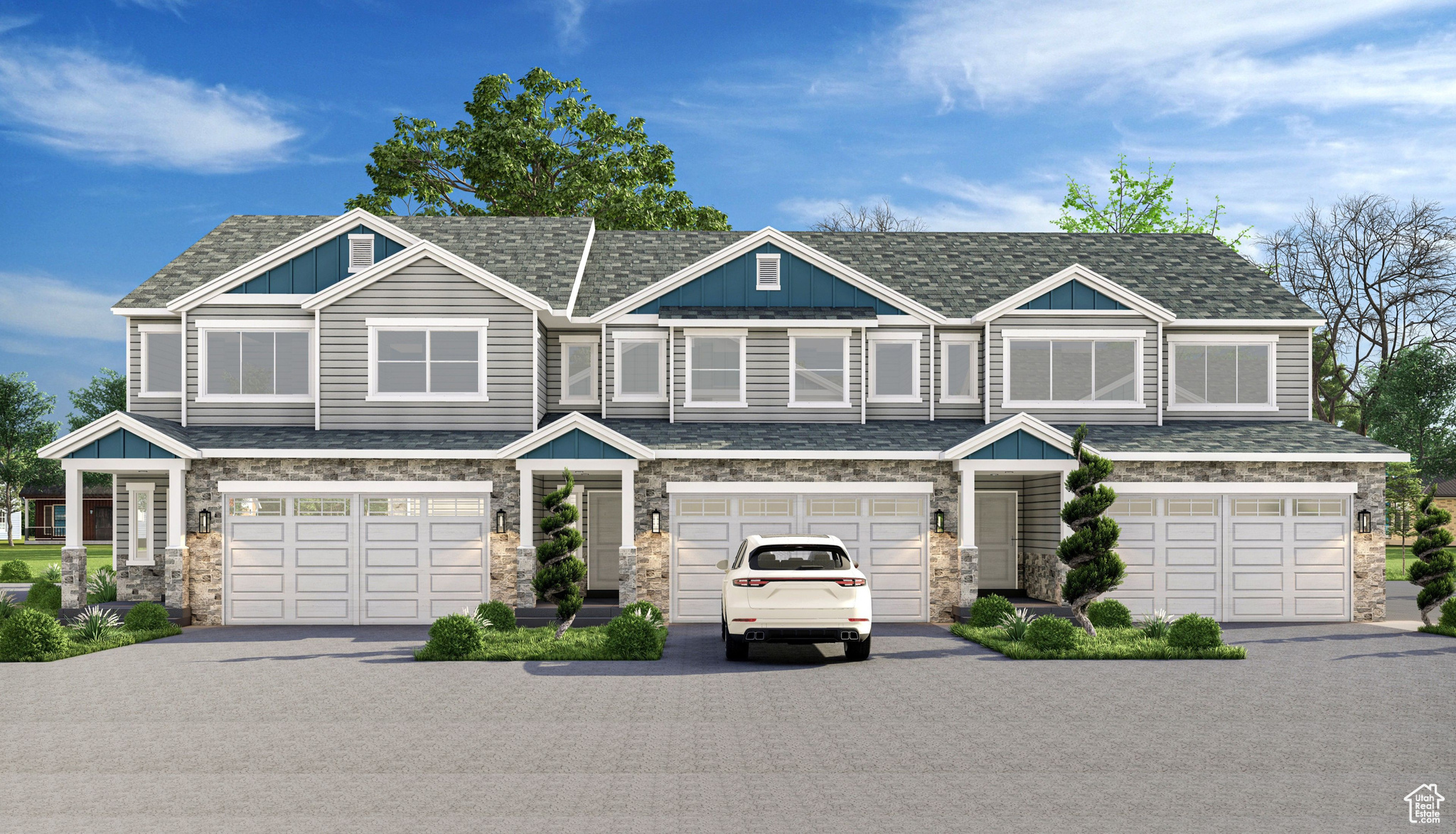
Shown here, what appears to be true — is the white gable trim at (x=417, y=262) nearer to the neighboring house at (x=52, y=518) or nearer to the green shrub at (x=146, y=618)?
the green shrub at (x=146, y=618)

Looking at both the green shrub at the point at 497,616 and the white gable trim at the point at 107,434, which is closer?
the green shrub at the point at 497,616

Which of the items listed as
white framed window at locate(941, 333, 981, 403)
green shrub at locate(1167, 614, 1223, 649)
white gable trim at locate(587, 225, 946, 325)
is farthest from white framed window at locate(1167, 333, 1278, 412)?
green shrub at locate(1167, 614, 1223, 649)

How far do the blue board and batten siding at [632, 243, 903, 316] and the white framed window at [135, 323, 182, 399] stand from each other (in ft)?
34.2

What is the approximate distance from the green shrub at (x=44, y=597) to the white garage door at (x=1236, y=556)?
2152 cm

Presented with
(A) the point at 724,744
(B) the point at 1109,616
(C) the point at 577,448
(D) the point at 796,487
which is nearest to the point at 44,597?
(C) the point at 577,448

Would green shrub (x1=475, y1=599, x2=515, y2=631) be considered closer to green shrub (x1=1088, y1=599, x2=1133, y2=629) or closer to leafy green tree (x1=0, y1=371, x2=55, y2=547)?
green shrub (x1=1088, y1=599, x2=1133, y2=629)

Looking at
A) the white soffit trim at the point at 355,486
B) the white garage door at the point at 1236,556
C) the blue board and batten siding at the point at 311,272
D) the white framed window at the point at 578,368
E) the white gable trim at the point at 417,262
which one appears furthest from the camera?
the white framed window at the point at 578,368

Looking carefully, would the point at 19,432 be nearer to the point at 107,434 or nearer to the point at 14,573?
the point at 14,573

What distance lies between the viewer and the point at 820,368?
21.9 meters

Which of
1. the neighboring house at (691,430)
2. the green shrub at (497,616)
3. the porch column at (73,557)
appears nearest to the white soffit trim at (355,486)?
the neighboring house at (691,430)

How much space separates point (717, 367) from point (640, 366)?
68.0 inches

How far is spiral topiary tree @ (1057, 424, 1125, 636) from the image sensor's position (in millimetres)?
16422

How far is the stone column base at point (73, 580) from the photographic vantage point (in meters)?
18.9

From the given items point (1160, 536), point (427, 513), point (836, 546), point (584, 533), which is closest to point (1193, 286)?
point (1160, 536)
